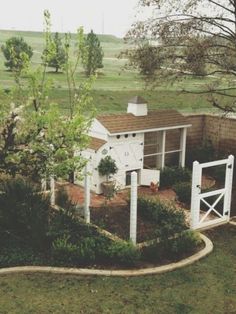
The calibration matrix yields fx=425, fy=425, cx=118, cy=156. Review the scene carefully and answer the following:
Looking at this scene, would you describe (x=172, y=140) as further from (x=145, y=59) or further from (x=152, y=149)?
(x=145, y=59)

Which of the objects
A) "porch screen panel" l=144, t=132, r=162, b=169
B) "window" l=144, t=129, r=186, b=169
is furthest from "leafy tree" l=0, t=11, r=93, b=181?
"porch screen panel" l=144, t=132, r=162, b=169

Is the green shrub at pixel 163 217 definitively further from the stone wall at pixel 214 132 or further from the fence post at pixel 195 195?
the stone wall at pixel 214 132

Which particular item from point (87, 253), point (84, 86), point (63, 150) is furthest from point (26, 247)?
point (84, 86)

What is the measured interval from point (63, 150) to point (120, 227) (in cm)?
320

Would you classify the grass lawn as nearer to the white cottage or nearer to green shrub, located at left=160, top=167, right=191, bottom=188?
Result: the white cottage

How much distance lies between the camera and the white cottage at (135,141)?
15.3 m

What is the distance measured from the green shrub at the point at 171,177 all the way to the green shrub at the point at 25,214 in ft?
19.8

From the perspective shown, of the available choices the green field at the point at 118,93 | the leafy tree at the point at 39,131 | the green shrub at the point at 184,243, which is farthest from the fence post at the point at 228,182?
the green field at the point at 118,93

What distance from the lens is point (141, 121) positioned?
16.4m

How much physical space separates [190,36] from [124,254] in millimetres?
9173

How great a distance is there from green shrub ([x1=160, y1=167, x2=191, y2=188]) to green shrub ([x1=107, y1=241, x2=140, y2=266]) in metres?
7.17

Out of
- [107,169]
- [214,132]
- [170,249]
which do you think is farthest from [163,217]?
[214,132]

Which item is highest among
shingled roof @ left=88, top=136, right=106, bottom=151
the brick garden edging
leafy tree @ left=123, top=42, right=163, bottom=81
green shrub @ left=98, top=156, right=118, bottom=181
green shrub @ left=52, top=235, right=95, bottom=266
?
leafy tree @ left=123, top=42, right=163, bottom=81

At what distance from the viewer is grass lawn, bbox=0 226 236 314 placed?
789cm
